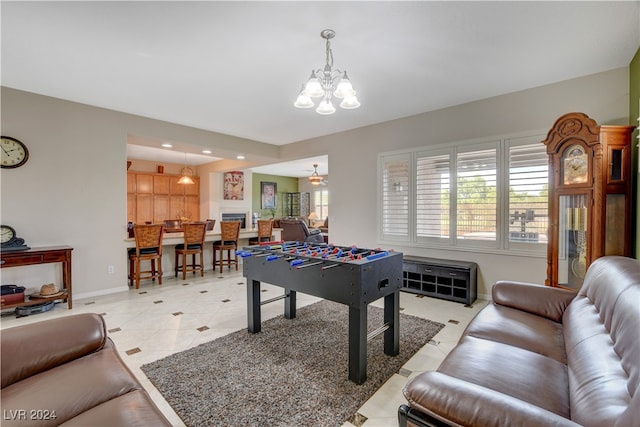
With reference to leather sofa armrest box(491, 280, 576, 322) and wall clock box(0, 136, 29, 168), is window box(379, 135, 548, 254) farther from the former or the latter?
wall clock box(0, 136, 29, 168)

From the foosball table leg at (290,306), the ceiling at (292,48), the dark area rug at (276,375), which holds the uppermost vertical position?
the ceiling at (292,48)

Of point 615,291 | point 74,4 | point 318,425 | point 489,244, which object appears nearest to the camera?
point 615,291

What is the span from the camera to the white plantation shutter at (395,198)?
4734 millimetres

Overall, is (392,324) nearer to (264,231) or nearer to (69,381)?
(69,381)

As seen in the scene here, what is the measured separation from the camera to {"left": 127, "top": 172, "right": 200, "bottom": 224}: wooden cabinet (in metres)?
8.28

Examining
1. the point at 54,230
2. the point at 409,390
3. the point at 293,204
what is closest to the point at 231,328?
the point at 409,390

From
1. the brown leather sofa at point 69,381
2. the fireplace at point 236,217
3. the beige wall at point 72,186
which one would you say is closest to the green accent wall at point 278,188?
the fireplace at point 236,217

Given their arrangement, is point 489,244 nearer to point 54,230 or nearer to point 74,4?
point 74,4

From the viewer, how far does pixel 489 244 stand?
3949 mm

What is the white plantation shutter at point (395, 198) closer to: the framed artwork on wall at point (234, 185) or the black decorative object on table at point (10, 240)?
the black decorative object on table at point (10, 240)

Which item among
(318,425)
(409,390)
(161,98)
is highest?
(161,98)

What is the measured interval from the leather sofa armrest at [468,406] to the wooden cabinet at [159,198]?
356 inches

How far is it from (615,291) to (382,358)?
163cm

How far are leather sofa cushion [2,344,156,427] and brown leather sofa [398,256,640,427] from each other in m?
1.15
